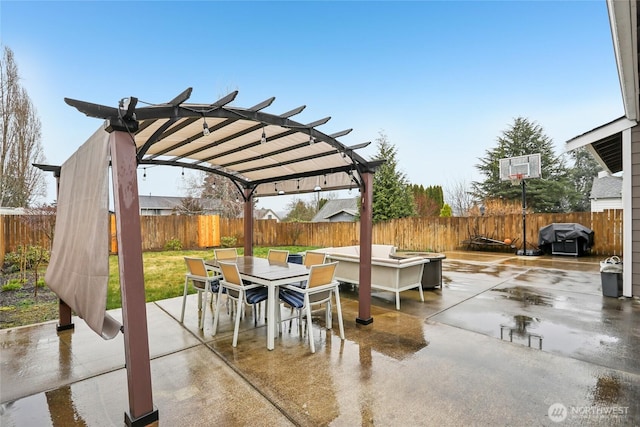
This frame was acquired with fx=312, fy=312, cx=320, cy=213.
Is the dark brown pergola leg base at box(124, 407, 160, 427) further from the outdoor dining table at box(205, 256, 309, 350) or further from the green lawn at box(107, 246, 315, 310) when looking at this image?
the green lawn at box(107, 246, 315, 310)

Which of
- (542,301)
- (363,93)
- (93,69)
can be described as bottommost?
(542,301)

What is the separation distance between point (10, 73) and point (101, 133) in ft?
49.9

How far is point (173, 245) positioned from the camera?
13070 mm

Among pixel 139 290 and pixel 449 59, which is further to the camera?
pixel 449 59

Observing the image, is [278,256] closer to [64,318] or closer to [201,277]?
[201,277]

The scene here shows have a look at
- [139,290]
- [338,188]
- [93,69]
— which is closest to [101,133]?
[139,290]

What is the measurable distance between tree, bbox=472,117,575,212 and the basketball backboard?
8.22 meters

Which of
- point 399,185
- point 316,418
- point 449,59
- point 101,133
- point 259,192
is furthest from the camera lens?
point 399,185

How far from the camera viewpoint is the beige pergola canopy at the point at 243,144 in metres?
2.49

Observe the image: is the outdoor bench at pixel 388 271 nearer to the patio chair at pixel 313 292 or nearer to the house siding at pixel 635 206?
the patio chair at pixel 313 292

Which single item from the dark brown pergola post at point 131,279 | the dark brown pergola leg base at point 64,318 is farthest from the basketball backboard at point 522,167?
the dark brown pergola leg base at point 64,318

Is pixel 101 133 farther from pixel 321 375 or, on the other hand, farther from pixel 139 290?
pixel 321 375

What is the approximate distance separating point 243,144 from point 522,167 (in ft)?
40.9

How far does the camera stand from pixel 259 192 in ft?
23.0
